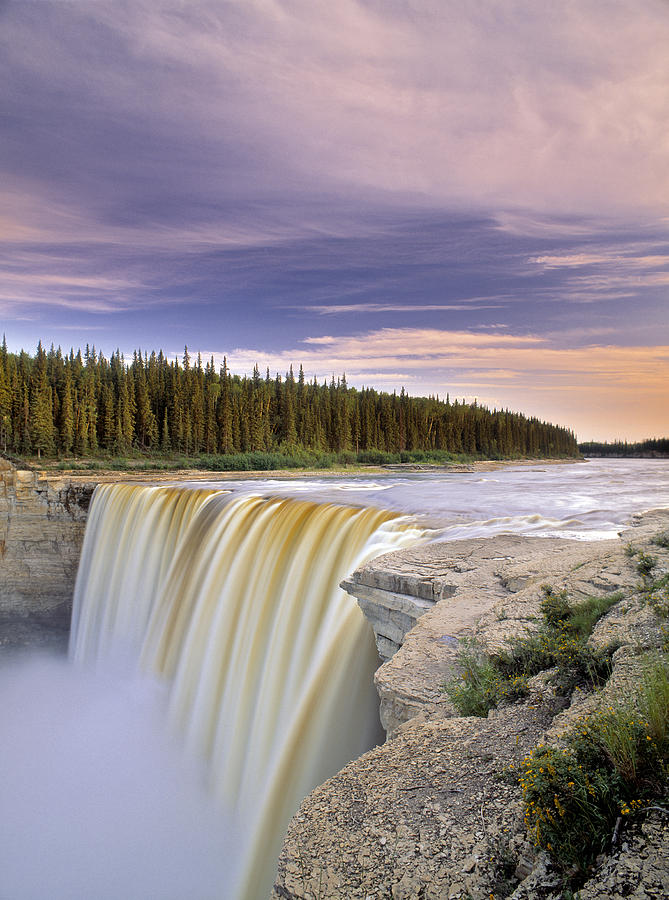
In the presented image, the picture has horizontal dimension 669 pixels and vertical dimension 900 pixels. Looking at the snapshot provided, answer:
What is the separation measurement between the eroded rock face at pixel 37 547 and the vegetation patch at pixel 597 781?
2276cm

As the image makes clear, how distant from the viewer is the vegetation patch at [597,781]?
7.65 ft

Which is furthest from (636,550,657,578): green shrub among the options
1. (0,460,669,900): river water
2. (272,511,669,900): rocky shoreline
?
(0,460,669,900): river water

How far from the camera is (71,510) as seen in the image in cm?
2233

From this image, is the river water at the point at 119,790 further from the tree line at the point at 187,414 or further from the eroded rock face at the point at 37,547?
the tree line at the point at 187,414

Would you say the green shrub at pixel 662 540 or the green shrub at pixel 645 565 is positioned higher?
the green shrub at pixel 662 540

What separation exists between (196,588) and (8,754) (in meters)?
5.95

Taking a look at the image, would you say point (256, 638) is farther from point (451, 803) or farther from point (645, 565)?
point (451, 803)

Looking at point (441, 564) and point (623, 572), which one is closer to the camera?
point (623, 572)

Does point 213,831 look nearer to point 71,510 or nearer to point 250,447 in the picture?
point 71,510

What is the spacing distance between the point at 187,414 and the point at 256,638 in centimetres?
5575

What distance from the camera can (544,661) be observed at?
4.43 metres

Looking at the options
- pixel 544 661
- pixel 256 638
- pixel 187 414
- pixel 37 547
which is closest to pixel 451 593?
pixel 544 661

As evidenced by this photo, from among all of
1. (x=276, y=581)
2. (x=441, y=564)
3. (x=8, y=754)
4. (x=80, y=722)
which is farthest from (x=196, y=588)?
(x=441, y=564)

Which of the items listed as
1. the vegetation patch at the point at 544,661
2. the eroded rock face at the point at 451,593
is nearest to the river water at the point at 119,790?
the eroded rock face at the point at 451,593
